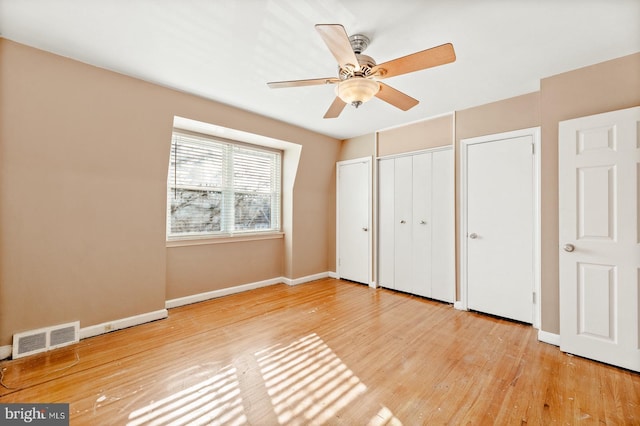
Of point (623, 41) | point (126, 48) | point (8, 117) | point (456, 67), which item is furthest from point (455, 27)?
point (8, 117)

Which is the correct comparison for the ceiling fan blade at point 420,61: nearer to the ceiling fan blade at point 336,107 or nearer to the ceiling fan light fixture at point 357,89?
the ceiling fan light fixture at point 357,89

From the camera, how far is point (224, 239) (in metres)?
3.86

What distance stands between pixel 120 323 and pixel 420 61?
359 cm

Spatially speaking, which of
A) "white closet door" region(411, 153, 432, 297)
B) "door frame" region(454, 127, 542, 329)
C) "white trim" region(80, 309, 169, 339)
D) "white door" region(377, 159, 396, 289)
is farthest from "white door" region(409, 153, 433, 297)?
"white trim" region(80, 309, 169, 339)

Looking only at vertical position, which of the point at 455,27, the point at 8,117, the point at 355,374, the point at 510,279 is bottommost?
the point at 355,374

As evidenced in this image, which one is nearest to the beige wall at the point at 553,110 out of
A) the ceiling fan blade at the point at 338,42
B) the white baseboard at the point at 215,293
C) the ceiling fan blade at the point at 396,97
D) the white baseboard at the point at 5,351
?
the ceiling fan blade at the point at 396,97

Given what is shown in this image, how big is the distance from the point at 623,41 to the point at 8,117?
489 cm

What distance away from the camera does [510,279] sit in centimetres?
304

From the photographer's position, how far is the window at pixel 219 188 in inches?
137

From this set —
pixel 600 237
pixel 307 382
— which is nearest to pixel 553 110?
pixel 600 237

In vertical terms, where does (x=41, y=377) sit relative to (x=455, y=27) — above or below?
below

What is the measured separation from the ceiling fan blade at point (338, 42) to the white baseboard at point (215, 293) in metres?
3.29

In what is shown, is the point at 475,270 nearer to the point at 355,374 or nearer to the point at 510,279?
the point at 510,279

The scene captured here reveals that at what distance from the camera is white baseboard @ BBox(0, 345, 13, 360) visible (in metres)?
2.17
